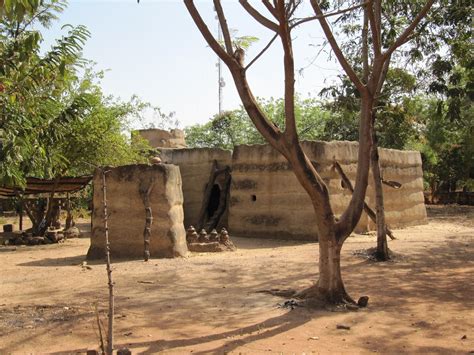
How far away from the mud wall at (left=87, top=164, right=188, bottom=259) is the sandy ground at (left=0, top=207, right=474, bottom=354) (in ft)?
1.75

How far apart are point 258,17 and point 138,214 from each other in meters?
4.96

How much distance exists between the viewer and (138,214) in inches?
392

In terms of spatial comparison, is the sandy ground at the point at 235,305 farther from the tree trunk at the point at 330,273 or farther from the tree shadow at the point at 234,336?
the tree trunk at the point at 330,273

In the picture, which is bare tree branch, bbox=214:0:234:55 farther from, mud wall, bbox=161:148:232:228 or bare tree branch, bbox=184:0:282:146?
mud wall, bbox=161:148:232:228

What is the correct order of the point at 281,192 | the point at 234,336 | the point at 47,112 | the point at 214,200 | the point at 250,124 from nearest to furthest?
the point at 234,336 → the point at 47,112 → the point at 281,192 → the point at 214,200 → the point at 250,124

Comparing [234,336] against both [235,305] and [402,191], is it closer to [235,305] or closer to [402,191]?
[235,305]

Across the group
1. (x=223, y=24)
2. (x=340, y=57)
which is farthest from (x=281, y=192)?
(x=223, y=24)

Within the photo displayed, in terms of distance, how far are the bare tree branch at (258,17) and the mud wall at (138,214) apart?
4.35 metres

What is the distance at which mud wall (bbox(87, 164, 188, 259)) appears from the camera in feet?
32.4

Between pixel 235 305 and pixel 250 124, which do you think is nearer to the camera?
pixel 235 305

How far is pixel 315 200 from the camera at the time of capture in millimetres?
6168

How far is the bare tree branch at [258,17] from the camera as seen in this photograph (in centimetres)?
620

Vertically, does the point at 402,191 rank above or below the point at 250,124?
below

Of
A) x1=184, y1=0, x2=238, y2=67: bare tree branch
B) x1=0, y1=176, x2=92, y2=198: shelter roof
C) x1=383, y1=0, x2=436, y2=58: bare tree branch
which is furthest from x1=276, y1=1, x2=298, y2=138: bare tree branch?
x1=0, y1=176, x2=92, y2=198: shelter roof
